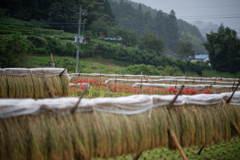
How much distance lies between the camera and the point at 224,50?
3431cm

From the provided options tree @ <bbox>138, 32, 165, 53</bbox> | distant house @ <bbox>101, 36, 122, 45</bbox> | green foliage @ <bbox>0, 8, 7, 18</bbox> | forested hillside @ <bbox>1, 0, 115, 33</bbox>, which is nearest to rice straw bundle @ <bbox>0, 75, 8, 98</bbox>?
forested hillside @ <bbox>1, 0, 115, 33</bbox>

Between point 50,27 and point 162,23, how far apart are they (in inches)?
1596

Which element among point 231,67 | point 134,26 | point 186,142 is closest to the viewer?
point 186,142

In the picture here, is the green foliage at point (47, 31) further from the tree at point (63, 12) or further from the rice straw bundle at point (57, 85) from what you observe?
the rice straw bundle at point (57, 85)

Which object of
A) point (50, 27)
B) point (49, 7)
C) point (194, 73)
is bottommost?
point (194, 73)

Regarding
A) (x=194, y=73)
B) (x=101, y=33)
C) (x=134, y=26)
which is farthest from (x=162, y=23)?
(x=194, y=73)

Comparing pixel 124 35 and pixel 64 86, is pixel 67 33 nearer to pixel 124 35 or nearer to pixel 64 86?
pixel 124 35

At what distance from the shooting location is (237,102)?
421 cm

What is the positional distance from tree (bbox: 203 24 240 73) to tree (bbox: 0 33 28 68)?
1269 inches

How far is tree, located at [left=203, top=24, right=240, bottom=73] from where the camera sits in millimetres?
33500

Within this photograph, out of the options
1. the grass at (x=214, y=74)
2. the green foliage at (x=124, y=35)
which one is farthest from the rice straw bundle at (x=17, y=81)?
the green foliage at (x=124, y=35)

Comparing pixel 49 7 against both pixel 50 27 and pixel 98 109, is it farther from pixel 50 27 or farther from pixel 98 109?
pixel 98 109

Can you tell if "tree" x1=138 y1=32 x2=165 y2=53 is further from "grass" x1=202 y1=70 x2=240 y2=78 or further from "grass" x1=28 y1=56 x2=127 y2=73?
"grass" x1=202 y1=70 x2=240 y2=78

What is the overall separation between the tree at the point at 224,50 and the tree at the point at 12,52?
1269 inches
